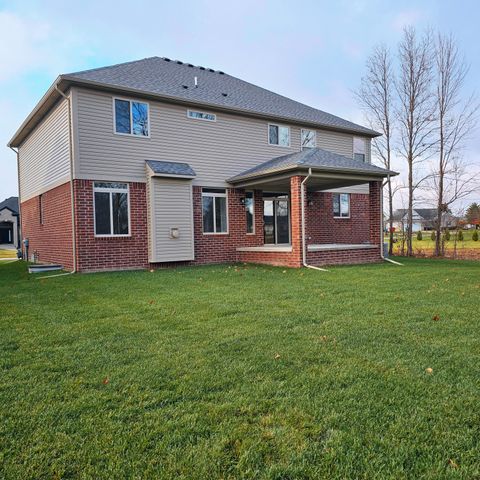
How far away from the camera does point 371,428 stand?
7.56 feet

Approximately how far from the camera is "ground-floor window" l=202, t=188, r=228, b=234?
12.9 m

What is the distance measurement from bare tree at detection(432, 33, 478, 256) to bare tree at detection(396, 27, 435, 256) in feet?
1.20

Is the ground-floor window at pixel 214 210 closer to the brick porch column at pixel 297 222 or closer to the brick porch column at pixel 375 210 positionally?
the brick porch column at pixel 297 222

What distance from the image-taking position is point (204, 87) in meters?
14.0

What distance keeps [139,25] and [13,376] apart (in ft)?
38.6

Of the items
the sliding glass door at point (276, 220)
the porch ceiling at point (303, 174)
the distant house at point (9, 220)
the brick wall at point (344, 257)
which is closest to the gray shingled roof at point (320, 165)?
the porch ceiling at point (303, 174)

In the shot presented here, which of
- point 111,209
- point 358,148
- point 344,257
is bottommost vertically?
point 344,257

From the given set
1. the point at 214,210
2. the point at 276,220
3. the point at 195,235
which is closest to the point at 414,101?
the point at 276,220

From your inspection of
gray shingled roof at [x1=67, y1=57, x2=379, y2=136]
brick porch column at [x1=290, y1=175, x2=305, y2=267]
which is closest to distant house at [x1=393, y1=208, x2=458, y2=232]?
gray shingled roof at [x1=67, y1=57, x2=379, y2=136]

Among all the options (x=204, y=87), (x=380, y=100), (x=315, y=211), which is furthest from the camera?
(x=380, y=100)

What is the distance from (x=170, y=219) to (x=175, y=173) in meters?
1.36

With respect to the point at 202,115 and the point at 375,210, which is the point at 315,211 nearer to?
the point at 375,210

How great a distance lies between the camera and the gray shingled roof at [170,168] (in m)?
11.4

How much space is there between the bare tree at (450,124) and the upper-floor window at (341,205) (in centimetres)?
390
